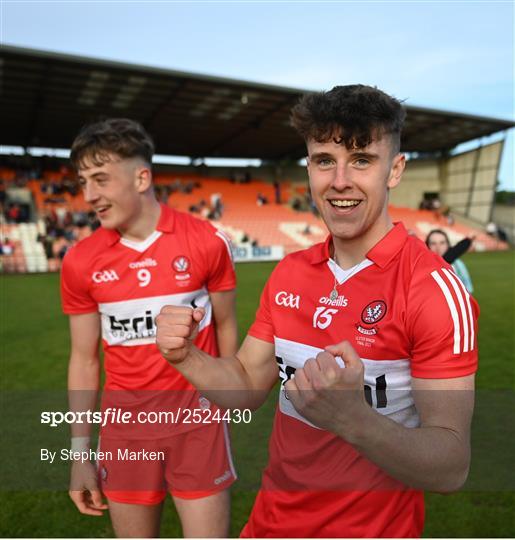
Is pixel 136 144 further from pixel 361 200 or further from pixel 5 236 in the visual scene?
pixel 5 236

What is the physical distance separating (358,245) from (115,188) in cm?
138

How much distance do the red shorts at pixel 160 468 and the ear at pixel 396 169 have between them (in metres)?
1.53

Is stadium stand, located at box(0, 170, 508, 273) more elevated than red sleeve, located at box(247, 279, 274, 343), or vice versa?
red sleeve, located at box(247, 279, 274, 343)

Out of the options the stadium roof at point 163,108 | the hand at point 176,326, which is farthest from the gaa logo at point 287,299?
the stadium roof at point 163,108

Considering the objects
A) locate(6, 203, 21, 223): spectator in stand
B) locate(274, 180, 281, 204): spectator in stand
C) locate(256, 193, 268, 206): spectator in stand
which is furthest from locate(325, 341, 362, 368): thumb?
locate(274, 180, 281, 204): spectator in stand

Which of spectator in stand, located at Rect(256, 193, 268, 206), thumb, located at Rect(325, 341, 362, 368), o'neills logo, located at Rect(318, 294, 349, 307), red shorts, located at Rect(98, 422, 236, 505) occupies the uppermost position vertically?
thumb, located at Rect(325, 341, 362, 368)

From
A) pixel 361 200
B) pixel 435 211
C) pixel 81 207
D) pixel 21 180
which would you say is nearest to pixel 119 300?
pixel 361 200

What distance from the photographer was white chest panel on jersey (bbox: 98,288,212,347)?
2.50 m

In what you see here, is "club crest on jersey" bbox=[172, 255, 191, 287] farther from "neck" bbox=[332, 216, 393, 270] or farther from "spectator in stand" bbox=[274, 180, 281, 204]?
"spectator in stand" bbox=[274, 180, 281, 204]

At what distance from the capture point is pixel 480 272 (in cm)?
1869

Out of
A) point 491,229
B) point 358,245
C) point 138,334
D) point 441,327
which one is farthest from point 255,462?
point 491,229

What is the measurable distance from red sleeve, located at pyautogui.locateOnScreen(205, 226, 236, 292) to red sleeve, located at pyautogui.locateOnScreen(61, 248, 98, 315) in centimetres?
62

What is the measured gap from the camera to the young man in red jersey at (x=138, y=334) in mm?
2375

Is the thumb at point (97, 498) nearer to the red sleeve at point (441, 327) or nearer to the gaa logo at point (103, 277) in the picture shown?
the gaa logo at point (103, 277)
